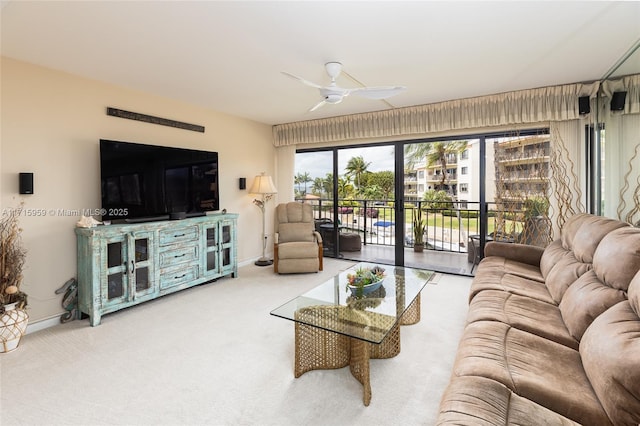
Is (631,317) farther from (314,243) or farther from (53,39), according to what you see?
(53,39)

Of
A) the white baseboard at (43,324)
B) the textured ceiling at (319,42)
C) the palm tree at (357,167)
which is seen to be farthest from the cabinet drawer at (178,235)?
the palm tree at (357,167)

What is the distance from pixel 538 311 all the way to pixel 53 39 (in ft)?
13.1

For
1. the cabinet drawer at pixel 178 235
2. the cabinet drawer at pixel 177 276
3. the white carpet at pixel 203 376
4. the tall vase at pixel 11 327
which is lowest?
the white carpet at pixel 203 376

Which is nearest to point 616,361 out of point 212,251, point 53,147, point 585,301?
point 585,301

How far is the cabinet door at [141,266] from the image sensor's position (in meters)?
3.13

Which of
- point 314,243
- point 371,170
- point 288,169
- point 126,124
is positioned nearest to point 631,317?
point 314,243

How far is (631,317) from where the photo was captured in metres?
1.31

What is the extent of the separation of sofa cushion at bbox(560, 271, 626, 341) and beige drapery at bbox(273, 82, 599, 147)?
97.0 inches

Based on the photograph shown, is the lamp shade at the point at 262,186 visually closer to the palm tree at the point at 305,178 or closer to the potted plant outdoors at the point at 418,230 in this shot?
the palm tree at the point at 305,178

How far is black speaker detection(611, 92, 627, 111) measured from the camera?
2.93 m

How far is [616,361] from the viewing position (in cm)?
113

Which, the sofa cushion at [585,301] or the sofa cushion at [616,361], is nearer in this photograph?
the sofa cushion at [616,361]

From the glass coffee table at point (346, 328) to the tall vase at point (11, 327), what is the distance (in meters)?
2.13

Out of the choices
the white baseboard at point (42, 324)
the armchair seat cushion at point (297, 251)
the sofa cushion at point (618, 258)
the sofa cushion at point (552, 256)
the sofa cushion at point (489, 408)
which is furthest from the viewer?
the armchair seat cushion at point (297, 251)
